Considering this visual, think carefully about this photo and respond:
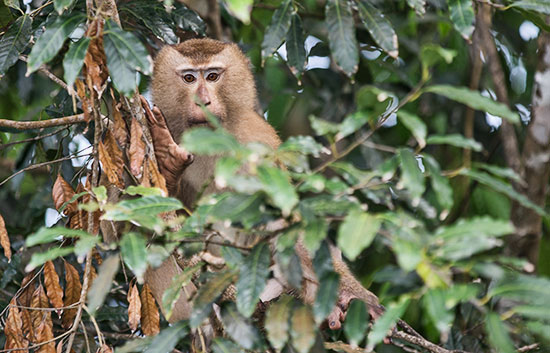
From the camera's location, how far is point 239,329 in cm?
196

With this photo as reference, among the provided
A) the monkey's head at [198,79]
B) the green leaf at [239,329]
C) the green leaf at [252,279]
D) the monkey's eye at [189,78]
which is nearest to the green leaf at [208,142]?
the green leaf at [252,279]

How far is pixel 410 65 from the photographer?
5.55 meters

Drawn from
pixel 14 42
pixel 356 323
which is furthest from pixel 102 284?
pixel 14 42

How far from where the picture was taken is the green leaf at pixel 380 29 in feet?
7.90

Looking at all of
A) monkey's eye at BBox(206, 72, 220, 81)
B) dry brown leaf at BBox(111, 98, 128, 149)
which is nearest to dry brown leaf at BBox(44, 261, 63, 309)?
dry brown leaf at BBox(111, 98, 128, 149)

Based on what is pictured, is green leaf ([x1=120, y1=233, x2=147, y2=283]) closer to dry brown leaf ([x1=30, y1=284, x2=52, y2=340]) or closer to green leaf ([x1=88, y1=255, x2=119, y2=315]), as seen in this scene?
green leaf ([x1=88, y1=255, x2=119, y2=315])

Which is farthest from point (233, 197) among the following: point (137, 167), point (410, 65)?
point (410, 65)

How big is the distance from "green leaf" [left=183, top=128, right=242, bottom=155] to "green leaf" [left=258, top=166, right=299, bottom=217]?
82 millimetres

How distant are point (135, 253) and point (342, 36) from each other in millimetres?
1028

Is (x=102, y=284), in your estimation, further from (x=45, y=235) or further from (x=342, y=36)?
(x=342, y=36)

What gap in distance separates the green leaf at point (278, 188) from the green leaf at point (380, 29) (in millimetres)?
970

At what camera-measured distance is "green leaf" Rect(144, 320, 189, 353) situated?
1965 mm

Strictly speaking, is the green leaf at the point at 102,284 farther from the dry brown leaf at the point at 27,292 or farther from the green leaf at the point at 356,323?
the dry brown leaf at the point at 27,292

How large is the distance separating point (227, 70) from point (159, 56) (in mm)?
385
